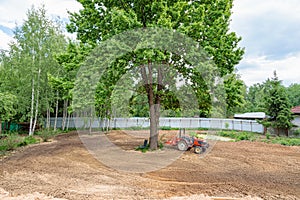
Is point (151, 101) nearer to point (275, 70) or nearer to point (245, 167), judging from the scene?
point (245, 167)

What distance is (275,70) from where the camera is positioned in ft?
58.4

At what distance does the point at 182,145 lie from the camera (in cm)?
928

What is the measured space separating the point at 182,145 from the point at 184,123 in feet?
46.9

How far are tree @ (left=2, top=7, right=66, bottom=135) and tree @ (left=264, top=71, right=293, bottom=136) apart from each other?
16171mm

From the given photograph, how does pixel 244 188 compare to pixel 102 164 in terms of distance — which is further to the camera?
pixel 102 164

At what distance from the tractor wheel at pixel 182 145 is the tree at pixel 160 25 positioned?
1.11 meters

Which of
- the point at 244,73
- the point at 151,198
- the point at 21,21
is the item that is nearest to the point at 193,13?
the point at 151,198

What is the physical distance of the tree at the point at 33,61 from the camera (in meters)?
14.9

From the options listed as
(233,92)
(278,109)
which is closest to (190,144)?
(233,92)

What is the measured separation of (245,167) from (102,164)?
15.0ft

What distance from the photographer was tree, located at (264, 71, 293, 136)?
623 inches

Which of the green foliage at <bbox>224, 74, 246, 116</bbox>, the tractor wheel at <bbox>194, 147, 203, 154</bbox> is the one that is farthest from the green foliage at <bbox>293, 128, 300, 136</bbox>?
the tractor wheel at <bbox>194, 147, 203, 154</bbox>

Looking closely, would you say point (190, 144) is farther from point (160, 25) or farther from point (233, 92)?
point (160, 25)

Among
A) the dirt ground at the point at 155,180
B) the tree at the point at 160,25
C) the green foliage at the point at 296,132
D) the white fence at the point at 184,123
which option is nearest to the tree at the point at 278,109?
the green foliage at the point at 296,132
